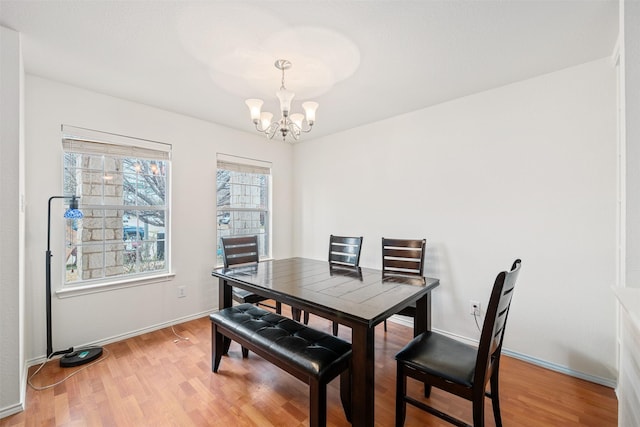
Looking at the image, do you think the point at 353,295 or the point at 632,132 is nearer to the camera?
the point at 632,132

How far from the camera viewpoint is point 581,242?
2.14m

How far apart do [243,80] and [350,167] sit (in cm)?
180

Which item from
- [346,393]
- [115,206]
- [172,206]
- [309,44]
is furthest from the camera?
[172,206]

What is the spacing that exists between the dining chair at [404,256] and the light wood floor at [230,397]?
801 mm

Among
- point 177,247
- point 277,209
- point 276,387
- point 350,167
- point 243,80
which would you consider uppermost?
point 243,80

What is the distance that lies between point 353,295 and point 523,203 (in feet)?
5.91

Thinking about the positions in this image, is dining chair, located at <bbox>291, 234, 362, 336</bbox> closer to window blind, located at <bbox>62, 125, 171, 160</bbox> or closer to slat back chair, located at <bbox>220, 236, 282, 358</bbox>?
slat back chair, located at <bbox>220, 236, 282, 358</bbox>

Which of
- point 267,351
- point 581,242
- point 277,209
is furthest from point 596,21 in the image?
point 277,209

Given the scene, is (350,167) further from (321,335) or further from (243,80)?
(321,335)

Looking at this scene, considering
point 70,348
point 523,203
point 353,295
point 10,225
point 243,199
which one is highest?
point 243,199

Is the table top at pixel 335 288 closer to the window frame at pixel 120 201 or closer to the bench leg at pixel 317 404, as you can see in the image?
the bench leg at pixel 317 404

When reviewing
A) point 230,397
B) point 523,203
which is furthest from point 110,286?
point 523,203

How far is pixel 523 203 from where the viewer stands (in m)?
2.39

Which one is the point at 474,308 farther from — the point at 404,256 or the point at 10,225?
the point at 10,225
